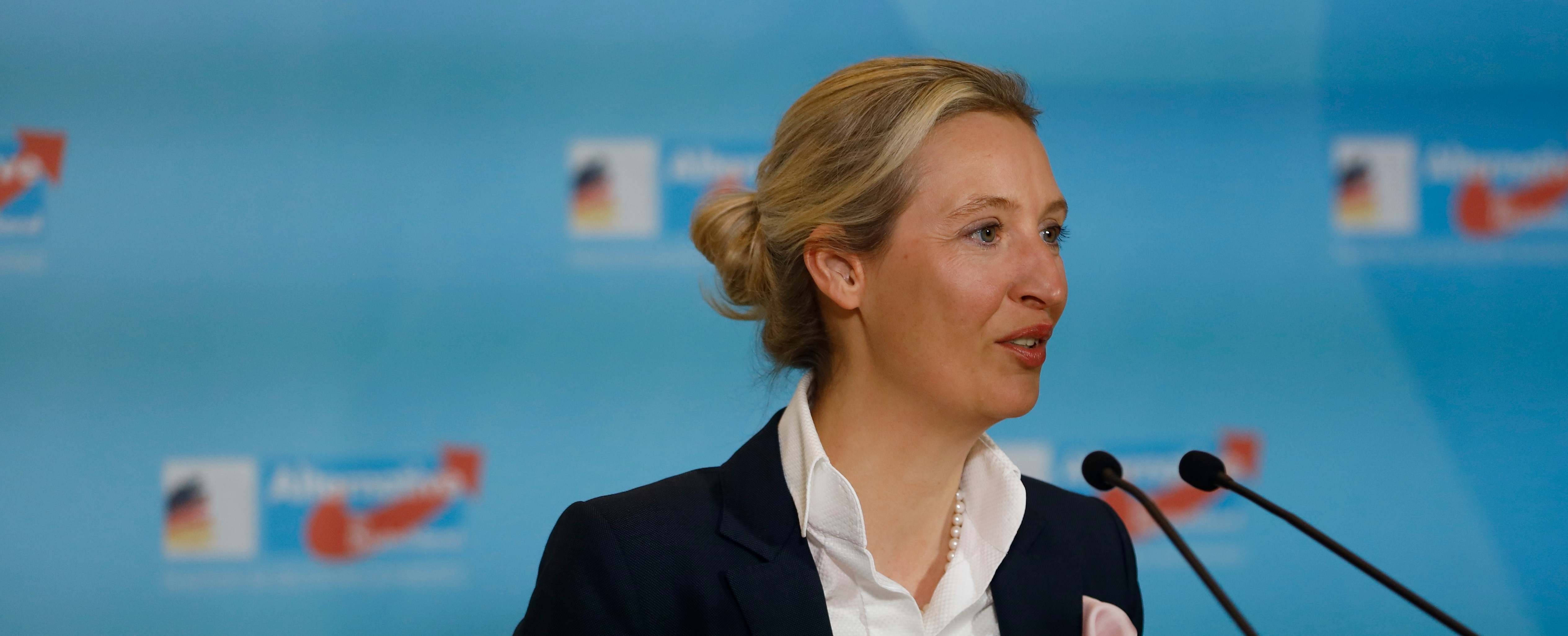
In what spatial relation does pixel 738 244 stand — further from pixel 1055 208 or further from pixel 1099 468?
pixel 1099 468

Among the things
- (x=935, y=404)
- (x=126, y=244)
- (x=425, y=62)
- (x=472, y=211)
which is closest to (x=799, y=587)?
(x=935, y=404)

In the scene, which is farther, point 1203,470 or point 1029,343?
point 1029,343

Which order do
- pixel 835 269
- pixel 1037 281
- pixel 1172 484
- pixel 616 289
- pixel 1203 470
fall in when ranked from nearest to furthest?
pixel 1203 470 → pixel 1037 281 → pixel 835 269 → pixel 616 289 → pixel 1172 484

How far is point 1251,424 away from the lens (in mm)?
2521

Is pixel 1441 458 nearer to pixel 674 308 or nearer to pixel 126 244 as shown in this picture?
pixel 674 308

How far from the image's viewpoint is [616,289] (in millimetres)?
2363

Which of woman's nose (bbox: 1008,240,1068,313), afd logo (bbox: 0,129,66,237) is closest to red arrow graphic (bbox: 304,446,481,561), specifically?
afd logo (bbox: 0,129,66,237)

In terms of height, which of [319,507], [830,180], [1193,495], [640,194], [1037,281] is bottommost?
[1193,495]

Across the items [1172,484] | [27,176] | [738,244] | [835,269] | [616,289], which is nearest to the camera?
[835,269]

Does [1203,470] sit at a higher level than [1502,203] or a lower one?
lower

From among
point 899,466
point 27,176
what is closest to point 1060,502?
point 899,466

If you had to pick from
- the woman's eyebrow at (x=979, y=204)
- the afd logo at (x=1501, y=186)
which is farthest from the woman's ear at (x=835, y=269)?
the afd logo at (x=1501, y=186)

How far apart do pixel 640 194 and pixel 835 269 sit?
1.07 m

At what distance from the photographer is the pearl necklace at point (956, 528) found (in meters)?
1.37
